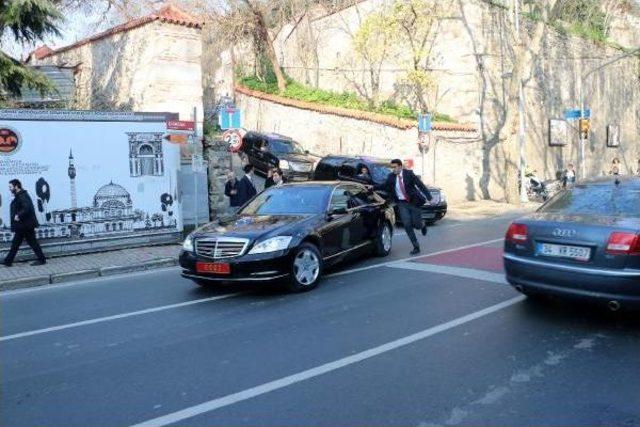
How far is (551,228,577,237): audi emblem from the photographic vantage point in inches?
233

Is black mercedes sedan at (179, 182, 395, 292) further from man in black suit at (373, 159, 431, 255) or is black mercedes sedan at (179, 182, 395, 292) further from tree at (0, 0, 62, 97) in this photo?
tree at (0, 0, 62, 97)

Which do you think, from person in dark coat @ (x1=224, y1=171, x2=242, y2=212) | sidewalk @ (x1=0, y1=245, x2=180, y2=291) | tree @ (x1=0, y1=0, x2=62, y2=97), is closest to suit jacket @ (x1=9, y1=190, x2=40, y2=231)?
sidewalk @ (x1=0, y1=245, x2=180, y2=291)

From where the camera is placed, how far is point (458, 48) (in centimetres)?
2591

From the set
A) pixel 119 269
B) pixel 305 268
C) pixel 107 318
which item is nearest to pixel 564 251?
pixel 305 268

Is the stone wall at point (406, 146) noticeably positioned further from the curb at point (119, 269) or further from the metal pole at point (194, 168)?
the curb at point (119, 269)

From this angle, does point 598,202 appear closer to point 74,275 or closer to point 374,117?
point 74,275

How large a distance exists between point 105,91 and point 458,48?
49.5 ft

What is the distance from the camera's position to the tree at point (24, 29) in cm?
1256

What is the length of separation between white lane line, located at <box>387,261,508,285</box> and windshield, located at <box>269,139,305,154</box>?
14.3 metres

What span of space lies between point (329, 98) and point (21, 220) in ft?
68.0

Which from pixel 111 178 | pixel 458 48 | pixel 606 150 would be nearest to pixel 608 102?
pixel 606 150

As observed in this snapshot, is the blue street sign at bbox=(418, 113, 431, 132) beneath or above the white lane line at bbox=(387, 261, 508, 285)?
above

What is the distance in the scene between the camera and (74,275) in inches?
400

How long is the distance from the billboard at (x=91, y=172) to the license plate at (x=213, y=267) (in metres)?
5.67
